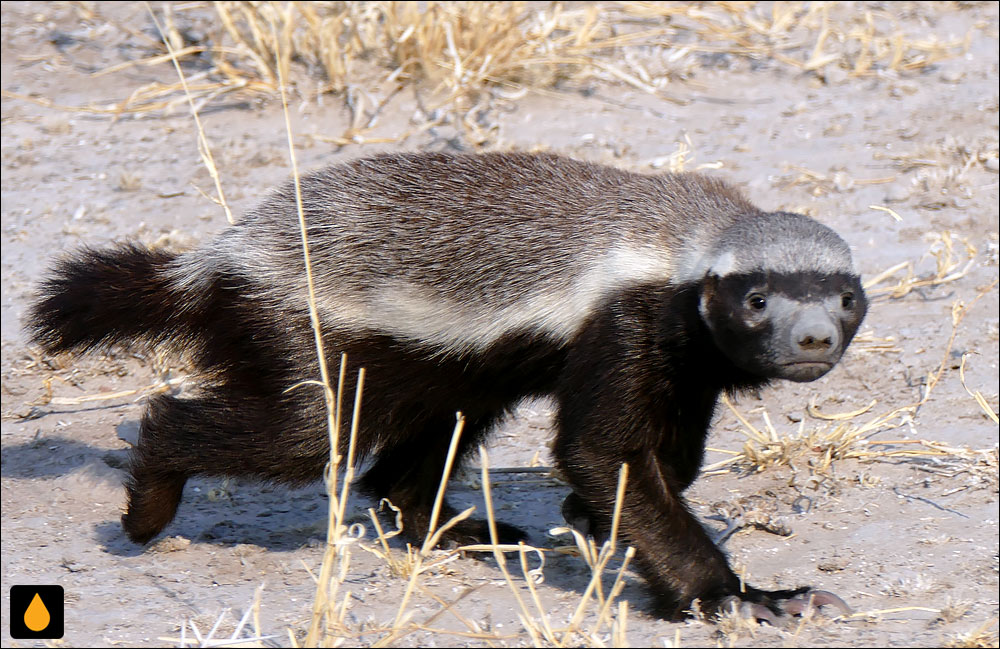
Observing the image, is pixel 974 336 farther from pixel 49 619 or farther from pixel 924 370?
pixel 49 619

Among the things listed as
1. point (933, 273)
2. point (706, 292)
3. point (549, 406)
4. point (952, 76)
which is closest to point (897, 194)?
point (933, 273)

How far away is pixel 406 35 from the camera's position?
25.5ft

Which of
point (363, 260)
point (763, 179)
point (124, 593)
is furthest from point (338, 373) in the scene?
point (763, 179)

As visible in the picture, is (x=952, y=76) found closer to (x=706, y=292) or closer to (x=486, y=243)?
(x=706, y=292)

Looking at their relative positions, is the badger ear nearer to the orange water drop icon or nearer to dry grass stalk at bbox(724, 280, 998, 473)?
dry grass stalk at bbox(724, 280, 998, 473)

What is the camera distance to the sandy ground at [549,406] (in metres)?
4.19

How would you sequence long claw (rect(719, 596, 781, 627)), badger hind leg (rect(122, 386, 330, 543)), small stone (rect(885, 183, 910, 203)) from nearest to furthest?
1. long claw (rect(719, 596, 781, 627))
2. badger hind leg (rect(122, 386, 330, 543))
3. small stone (rect(885, 183, 910, 203))

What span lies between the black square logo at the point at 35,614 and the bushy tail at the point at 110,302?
3.48 ft

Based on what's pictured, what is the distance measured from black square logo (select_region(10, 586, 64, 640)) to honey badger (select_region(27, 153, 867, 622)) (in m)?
0.68

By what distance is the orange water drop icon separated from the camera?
374cm

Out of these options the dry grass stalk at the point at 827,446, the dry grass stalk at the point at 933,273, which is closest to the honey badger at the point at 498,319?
the dry grass stalk at the point at 827,446

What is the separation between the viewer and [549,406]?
4.50 metres

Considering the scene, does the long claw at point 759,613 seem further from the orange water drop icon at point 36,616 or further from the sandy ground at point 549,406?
the orange water drop icon at point 36,616

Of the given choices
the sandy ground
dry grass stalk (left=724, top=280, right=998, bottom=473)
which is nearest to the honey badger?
the sandy ground
